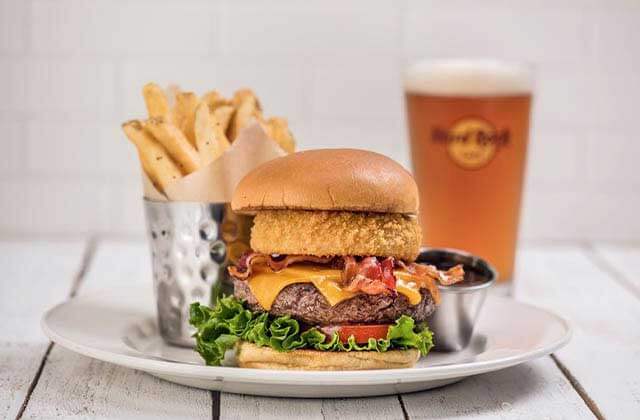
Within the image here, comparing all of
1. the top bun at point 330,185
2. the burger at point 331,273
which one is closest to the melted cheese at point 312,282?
the burger at point 331,273

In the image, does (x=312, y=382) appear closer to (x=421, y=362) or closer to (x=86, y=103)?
(x=421, y=362)

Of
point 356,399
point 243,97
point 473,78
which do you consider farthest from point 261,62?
point 356,399

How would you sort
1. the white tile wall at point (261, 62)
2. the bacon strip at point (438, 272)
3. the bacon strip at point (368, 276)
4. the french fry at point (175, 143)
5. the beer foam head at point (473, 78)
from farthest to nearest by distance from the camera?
the white tile wall at point (261, 62) → the beer foam head at point (473, 78) → the french fry at point (175, 143) → the bacon strip at point (438, 272) → the bacon strip at point (368, 276)

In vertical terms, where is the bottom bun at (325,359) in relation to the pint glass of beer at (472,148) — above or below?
below

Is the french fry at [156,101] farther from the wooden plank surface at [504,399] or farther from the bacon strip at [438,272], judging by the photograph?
the wooden plank surface at [504,399]

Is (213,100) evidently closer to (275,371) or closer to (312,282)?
(312,282)
